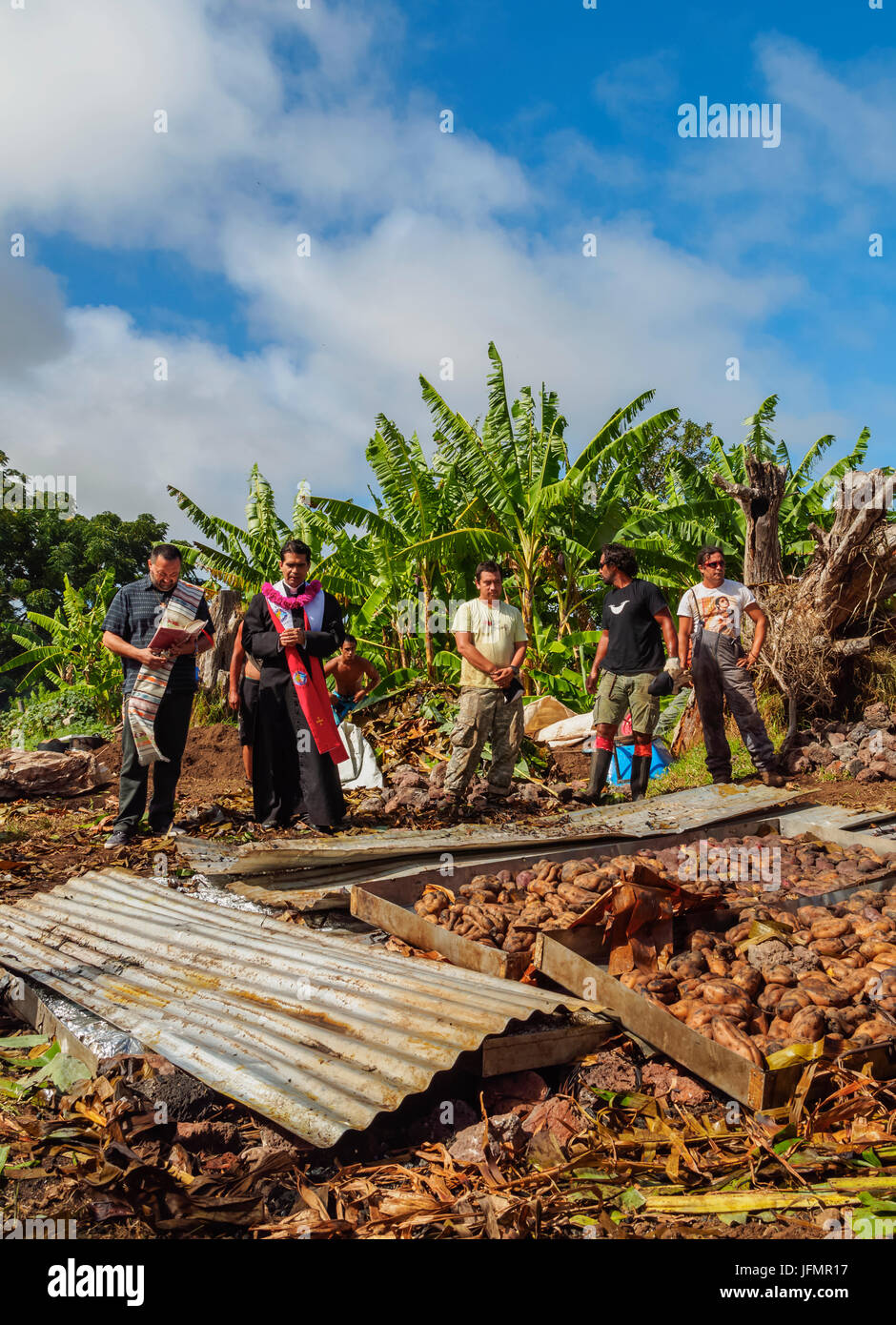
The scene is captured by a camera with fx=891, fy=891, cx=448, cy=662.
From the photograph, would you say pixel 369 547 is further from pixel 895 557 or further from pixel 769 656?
pixel 895 557

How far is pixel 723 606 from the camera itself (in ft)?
24.2

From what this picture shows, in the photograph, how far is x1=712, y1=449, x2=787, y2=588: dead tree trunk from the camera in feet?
30.8

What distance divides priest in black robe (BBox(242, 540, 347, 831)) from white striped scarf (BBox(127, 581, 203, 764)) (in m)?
0.52

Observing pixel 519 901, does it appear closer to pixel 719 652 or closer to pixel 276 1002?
pixel 276 1002

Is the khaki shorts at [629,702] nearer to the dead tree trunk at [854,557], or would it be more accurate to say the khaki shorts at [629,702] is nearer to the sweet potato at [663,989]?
the dead tree trunk at [854,557]

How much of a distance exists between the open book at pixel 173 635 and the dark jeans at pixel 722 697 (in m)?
4.09

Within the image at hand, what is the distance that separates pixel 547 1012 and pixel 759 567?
7.85 meters

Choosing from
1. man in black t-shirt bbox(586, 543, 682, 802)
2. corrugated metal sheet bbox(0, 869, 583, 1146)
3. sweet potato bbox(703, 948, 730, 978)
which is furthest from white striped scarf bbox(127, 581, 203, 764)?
sweet potato bbox(703, 948, 730, 978)

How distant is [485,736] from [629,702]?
1.22 metres

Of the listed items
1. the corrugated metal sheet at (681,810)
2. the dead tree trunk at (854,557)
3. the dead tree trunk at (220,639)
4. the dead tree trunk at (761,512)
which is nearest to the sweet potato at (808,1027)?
the corrugated metal sheet at (681,810)

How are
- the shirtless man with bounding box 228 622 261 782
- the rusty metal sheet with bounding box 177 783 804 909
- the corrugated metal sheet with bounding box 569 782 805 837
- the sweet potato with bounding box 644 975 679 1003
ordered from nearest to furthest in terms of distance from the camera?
1. the sweet potato with bounding box 644 975 679 1003
2. the rusty metal sheet with bounding box 177 783 804 909
3. the corrugated metal sheet with bounding box 569 782 805 837
4. the shirtless man with bounding box 228 622 261 782

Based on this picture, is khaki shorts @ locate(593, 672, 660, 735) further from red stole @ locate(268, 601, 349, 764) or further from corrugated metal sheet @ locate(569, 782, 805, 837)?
red stole @ locate(268, 601, 349, 764)

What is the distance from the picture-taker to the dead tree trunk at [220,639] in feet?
37.3

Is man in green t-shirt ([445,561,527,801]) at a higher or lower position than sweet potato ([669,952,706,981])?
higher
